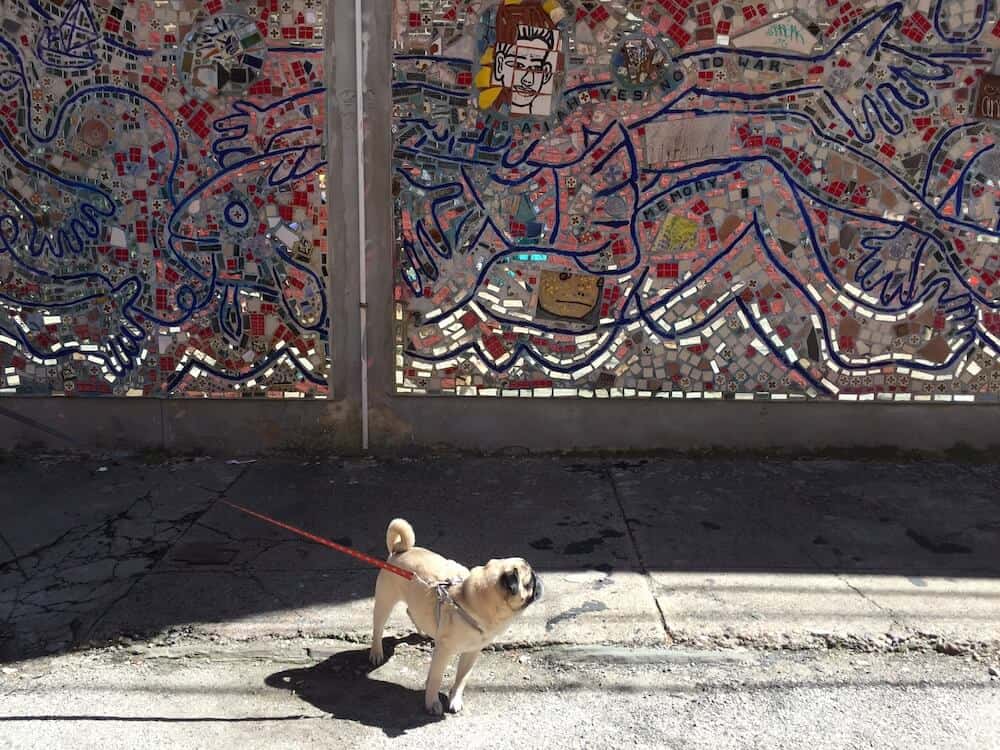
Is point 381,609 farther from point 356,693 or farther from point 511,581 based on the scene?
point 511,581

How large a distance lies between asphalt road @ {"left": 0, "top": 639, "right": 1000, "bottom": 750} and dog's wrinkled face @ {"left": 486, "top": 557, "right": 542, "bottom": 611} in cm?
56

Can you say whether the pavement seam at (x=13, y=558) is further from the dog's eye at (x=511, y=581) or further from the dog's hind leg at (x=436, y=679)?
the dog's eye at (x=511, y=581)

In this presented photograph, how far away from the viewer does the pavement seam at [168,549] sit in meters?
3.73

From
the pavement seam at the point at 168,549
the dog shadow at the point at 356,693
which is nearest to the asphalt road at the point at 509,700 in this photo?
the dog shadow at the point at 356,693

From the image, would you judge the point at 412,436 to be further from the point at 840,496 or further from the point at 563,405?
the point at 840,496

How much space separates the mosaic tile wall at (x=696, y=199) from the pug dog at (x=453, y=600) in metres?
2.74

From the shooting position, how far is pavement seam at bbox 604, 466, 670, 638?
12.3ft

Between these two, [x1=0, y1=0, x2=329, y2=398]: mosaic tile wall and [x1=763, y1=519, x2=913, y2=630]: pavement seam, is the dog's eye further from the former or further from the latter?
[x1=0, y1=0, x2=329, y2=398]: mosaic tile wall

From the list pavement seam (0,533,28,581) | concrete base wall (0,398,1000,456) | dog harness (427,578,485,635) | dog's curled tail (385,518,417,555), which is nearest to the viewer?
dog harness (427,578,485,635)

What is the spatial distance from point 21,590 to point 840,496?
4508 millimetres

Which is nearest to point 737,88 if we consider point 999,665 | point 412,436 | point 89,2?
point 412,436

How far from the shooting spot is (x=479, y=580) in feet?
9.26

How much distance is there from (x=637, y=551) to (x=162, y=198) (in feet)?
12.7

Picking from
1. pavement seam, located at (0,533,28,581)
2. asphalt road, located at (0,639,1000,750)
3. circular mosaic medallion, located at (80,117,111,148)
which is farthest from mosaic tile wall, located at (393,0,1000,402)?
asphalt road, located at (0,639,1000,750)
